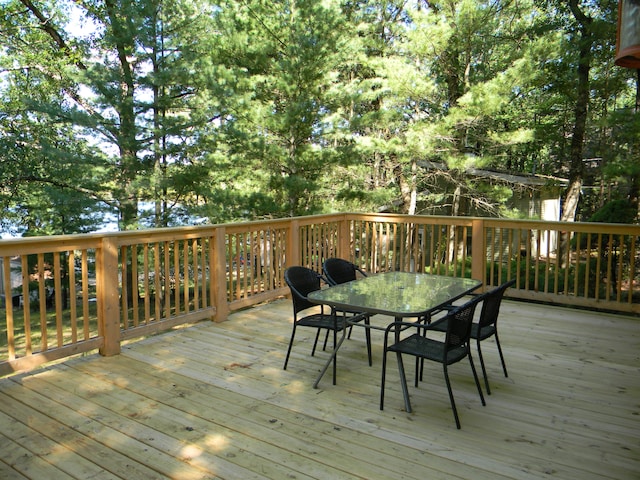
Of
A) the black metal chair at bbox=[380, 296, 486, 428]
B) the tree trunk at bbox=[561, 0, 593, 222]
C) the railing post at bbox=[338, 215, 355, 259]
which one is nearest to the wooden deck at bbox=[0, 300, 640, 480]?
the black metal chair at bbox=[380, 296, 486, 428]

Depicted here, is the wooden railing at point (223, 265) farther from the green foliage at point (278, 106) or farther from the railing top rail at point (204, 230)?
the green foliage at point (278, 106)

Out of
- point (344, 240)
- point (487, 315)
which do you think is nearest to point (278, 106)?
point (344, 240)

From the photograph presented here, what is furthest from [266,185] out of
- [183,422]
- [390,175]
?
[183,422]

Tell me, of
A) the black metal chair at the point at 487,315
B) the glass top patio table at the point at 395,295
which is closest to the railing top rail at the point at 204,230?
the glass top patio table at the point at 395,295

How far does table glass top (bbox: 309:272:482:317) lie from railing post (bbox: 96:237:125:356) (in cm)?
167

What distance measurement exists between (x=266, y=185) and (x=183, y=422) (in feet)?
26.9

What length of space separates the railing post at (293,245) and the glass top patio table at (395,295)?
203cm

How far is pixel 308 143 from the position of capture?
1105 cm

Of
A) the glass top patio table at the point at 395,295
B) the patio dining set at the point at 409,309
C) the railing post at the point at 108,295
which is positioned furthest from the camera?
the railing post at the point at 108,295

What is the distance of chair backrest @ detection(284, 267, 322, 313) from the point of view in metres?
3.53

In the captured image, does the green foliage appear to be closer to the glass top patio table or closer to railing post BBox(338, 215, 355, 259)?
railing post BBox(338, 215, 355, 259)

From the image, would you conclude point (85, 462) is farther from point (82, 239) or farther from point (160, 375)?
point (82, 239)

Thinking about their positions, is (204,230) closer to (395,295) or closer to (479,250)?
(395,295)

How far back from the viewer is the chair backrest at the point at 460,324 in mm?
2689
